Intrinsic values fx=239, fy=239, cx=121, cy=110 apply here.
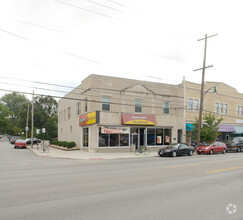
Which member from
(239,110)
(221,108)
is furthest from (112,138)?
(239,110)

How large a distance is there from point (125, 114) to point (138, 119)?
5.46 feet

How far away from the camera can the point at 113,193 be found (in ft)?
23.0

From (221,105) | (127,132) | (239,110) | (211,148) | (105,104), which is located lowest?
(211,148)

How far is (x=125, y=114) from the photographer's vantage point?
2645 centimetres

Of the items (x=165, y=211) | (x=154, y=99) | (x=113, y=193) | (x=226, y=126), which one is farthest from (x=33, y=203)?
(x=226, y=126)

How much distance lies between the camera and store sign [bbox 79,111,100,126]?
962 inches

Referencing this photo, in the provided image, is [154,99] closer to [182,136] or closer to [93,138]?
[182,136]

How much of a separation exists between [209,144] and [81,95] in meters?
15.8

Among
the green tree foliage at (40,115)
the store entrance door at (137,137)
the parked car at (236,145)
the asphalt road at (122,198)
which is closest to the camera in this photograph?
the asphalt road at (122,198)

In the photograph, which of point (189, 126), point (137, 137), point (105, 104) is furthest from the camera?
point (189, 126)

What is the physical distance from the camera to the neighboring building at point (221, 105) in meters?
31.9

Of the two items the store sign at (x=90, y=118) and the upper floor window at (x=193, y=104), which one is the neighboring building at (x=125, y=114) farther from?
the upper floor window at (x=193, y=104)

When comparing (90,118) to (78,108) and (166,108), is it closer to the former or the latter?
(78,108)

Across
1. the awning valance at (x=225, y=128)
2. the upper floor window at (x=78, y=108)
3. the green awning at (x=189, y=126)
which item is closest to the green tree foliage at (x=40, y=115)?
the upper floor window at (x=78, y=108)
